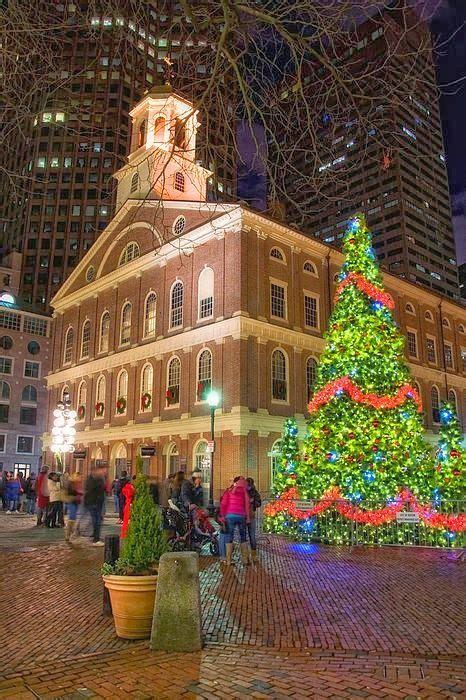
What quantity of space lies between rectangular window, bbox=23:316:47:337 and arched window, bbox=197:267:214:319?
30774mm

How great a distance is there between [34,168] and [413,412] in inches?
3369

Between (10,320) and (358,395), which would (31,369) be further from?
(358,395)

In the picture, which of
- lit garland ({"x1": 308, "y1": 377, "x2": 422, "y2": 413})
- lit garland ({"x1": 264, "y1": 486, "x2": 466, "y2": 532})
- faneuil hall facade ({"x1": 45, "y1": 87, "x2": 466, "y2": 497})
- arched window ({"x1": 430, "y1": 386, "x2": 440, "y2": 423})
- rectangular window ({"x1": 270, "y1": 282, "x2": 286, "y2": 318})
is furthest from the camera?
arched window ({"x1": 430, "y1": 386, "x2": 440, "y2": 423})

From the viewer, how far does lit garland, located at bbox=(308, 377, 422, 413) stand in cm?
1606

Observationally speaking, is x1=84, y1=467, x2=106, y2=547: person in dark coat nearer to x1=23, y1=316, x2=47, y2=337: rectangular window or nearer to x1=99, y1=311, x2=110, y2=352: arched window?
x1=99, y1=311, x2=110, y2=352: arched window

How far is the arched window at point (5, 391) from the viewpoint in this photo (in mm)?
54344

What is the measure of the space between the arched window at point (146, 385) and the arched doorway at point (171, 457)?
306 cm

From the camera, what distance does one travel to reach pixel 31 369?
56.7 m

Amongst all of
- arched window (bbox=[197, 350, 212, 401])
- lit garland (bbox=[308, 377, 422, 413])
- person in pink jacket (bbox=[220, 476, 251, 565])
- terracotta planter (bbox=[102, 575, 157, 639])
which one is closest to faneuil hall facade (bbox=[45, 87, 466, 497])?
arched window (bbox=[197, 350, 212, 401])

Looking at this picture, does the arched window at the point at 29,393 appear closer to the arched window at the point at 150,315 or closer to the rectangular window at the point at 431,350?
the arched window at the point at 150,315

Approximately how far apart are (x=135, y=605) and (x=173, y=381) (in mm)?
26733

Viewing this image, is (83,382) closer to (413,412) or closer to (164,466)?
(164,466)

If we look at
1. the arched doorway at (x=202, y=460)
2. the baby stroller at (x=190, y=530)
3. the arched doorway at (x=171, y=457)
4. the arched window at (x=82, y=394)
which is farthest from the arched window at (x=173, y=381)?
the baby stroller at (x=190, y=530)

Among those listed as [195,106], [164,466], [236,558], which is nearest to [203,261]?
[164,466]
